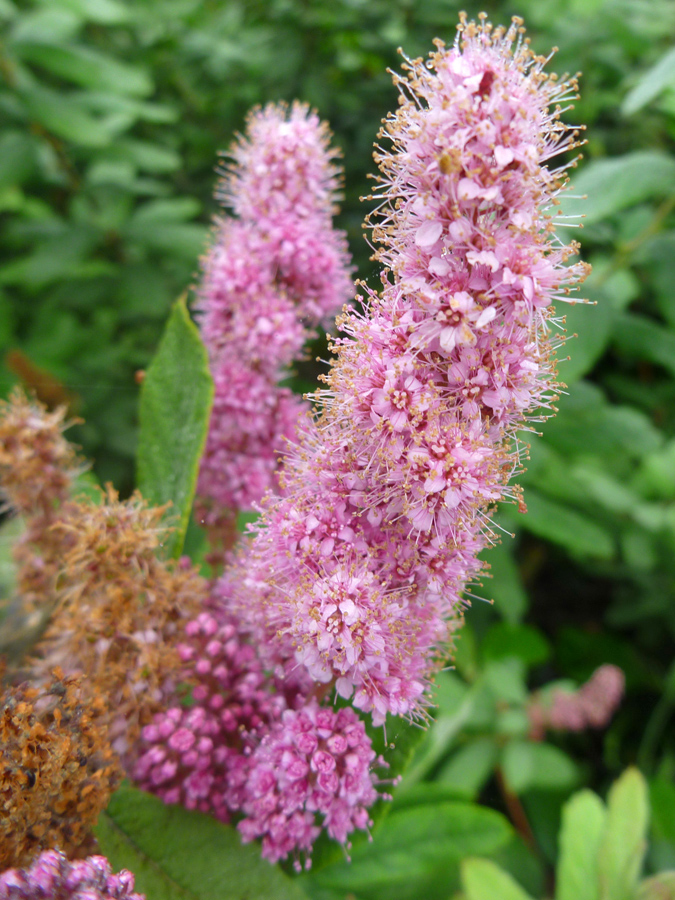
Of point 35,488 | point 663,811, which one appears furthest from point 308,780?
point 663,811

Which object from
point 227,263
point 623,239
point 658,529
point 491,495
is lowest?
point 658,529

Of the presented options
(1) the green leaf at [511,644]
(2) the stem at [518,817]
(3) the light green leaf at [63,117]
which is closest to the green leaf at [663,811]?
(2) the stem at [518,817]

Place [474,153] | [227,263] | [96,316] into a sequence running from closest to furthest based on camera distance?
[474,153] < [227,263] < [96,316]

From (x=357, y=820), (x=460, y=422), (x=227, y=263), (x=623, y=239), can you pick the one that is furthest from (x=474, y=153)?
(x=623, y=239)

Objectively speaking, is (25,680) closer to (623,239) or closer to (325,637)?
(325,637)

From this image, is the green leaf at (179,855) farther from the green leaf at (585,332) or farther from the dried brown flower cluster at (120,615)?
the green leaf at (585,332)

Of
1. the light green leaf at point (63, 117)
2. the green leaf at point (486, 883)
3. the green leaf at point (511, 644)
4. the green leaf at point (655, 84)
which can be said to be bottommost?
the green leaf at point (486, 883)
